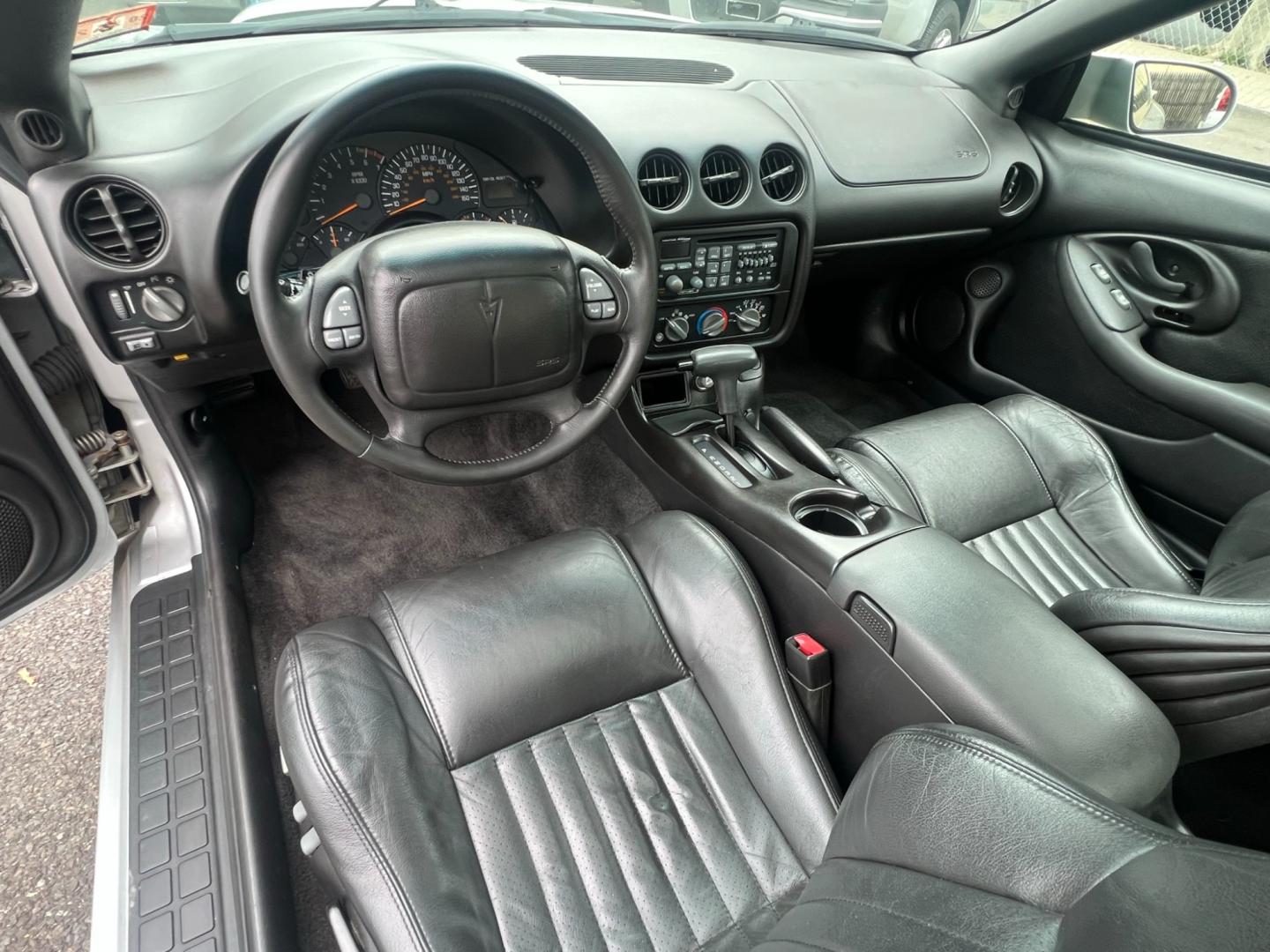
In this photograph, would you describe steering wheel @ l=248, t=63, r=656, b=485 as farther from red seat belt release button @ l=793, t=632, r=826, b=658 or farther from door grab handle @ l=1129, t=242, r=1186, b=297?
door grab handle @ l=1129, t=242, r=1186, b=297

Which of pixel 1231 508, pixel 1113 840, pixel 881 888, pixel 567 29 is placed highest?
pixel 567 29

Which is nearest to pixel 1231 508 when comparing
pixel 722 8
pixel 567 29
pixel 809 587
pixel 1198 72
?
pixel 1198 72

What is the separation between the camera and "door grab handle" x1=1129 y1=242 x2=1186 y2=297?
1.85 meters

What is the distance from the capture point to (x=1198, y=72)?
1813 mm

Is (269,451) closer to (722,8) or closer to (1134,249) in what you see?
(722,8)

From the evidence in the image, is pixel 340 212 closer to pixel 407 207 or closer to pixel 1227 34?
pixel 407 207

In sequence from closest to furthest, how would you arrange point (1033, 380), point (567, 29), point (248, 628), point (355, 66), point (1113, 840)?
1. point (1113, 840)
2. point (355, 66)
3. point (248, 628)
4. point (567, 29)
5. point (1033, 380)

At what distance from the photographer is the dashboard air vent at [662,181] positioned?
4.73ft

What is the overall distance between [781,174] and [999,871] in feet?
Result: 4.41

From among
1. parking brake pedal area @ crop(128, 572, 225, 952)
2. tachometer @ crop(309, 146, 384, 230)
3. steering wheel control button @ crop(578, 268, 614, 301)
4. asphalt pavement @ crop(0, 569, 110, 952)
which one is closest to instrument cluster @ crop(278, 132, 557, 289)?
tachometer @ crop(309, 146, 384, 230)

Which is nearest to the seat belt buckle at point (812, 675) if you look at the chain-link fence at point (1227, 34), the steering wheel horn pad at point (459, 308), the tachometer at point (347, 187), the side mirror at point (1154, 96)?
the steering wheel horn pad at point (459, 308)

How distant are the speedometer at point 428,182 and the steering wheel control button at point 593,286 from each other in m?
0.33

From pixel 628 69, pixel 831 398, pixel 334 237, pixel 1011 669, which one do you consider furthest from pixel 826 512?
pixel 831 398

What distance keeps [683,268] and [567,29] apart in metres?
0.65
